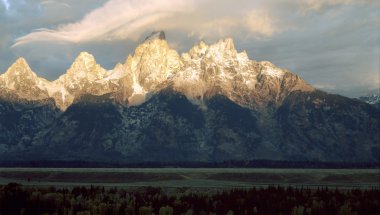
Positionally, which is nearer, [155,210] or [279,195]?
[155,210]

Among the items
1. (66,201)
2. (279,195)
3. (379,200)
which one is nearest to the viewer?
(66,201)

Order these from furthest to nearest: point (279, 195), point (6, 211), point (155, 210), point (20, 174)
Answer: point (20, 174) → point (279, 195) → point (155, 210) → point (6, 211)

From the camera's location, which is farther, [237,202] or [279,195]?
[279,195]

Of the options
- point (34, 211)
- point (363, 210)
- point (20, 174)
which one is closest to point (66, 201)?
point (34, 211)

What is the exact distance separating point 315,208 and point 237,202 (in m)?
9.87

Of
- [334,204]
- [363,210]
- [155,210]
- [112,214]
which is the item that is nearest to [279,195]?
[334,204]

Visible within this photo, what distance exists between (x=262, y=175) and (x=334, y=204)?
12696 centimetres

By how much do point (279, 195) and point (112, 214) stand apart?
92.6 feet

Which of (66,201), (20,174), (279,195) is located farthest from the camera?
(20,174)

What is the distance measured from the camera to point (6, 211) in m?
54.9

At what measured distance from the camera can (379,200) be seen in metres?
67.8

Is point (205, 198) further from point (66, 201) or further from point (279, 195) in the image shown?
point (66, 201)

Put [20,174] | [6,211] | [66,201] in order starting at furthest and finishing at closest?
[20,174], [66,201], [6,211]

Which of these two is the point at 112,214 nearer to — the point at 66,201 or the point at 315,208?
the point at 66,201
